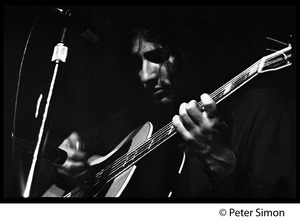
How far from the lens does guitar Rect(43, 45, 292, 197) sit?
185 cm

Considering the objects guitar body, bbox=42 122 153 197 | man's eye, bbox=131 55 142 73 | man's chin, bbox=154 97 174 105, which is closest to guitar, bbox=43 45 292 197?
guitar body, bbox=42 122 153 197

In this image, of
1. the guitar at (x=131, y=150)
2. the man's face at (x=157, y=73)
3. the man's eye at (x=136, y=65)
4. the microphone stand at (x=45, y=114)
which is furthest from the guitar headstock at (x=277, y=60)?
the microphone stand at (x=45, y=114)

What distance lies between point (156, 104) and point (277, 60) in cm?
55

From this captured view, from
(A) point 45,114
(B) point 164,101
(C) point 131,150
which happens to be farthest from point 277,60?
(A) point 45,114

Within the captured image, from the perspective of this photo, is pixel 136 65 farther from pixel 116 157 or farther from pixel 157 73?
pixel 116 157

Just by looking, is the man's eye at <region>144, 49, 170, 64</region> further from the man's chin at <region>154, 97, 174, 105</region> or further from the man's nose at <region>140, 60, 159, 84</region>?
the man's chin at <region>154, 97, 174, 105</region>

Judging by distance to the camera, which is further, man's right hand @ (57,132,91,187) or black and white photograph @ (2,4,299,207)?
man's right hand @ (57,132,91,187)

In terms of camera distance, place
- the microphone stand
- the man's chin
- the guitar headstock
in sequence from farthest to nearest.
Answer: the man's chin, the guitar headstock, the microphone stand

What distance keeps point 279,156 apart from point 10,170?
1186 millimetres

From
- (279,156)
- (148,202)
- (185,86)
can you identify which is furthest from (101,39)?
(279,156)

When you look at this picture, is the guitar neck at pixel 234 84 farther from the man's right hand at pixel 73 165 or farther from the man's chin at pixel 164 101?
the man's right hand at pixel 73 165

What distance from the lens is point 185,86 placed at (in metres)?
1.96
